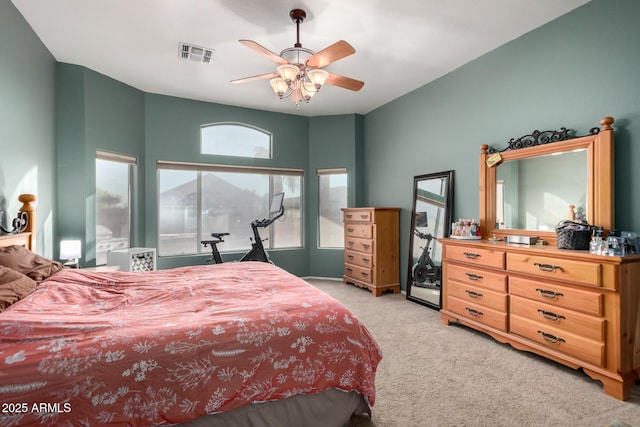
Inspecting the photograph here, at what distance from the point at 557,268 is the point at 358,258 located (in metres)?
2.76

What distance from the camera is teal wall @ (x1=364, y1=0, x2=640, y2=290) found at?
235 centimetres

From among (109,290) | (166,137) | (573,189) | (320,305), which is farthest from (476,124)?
(166,137)

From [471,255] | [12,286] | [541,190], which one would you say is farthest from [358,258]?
[12,286]

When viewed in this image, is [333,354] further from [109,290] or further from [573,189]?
[573,189]

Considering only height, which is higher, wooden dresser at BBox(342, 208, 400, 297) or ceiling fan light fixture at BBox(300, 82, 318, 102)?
ceiling fan light fixture at BBox(300, 82, 318, 102)

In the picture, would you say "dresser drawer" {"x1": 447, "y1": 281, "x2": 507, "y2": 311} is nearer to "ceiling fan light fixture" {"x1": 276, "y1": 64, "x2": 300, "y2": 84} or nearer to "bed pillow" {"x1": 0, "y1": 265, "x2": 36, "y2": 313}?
"ceiling fan light fixture" {"x1": 276, "y1": 64, "x2": 300, "y2": 84}

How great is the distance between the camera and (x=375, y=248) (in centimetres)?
447

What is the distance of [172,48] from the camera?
3.24m

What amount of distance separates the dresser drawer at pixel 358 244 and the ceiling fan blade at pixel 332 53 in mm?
2675

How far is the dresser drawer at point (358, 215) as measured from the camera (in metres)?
4.54

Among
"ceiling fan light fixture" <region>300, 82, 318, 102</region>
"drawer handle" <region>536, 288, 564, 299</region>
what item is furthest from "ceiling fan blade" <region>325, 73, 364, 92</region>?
"drawer handle" <region>536, 288, 564, 299</region>

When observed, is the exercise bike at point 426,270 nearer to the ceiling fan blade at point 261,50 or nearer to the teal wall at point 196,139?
the teal wall at point 196,139

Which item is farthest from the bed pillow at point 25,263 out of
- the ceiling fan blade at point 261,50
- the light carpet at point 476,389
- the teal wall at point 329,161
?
the teal wall at point 329,161

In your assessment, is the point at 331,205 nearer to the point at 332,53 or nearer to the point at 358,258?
the point at 358,258
